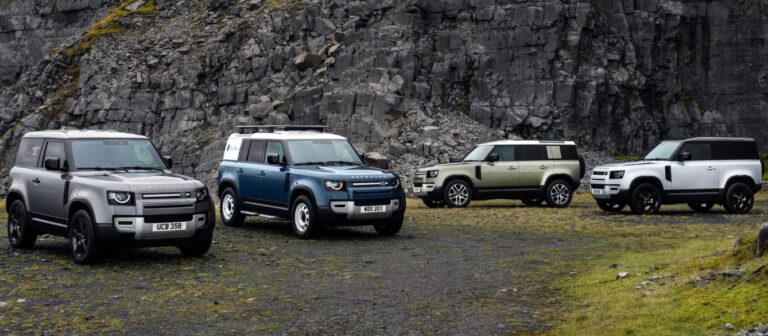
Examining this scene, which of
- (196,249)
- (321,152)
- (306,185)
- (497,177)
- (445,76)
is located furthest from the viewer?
(445,76)

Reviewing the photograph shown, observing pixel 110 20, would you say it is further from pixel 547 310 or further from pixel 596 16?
pixel 547 310

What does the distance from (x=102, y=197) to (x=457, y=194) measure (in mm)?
15673

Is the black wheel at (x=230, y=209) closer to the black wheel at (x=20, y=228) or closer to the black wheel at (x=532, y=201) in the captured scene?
the black wheel at (x=20, y=228)

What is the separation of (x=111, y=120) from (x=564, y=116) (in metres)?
26.5

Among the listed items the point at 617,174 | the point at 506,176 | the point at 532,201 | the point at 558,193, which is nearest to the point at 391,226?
the point at 617,174

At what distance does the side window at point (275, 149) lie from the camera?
728 inches

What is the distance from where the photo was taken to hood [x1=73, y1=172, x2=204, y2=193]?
13.1 m

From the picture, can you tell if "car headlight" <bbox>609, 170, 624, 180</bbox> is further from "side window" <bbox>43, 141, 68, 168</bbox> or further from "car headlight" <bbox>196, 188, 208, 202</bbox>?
"side window" <bbox>43, 141, 68, 168</bbox>

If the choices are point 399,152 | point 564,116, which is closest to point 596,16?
point 564,116

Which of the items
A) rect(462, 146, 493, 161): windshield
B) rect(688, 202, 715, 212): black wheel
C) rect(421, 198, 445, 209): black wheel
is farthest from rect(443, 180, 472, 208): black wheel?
rect(688, 202, 715, 212): black wheel

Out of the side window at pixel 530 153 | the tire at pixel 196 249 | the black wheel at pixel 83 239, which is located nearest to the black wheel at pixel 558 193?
the side window at pixel 530 153

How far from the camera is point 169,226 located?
1327 cm

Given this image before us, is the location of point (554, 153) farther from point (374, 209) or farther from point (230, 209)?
point (230, 209)

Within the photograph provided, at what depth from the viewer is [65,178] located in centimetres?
1379
